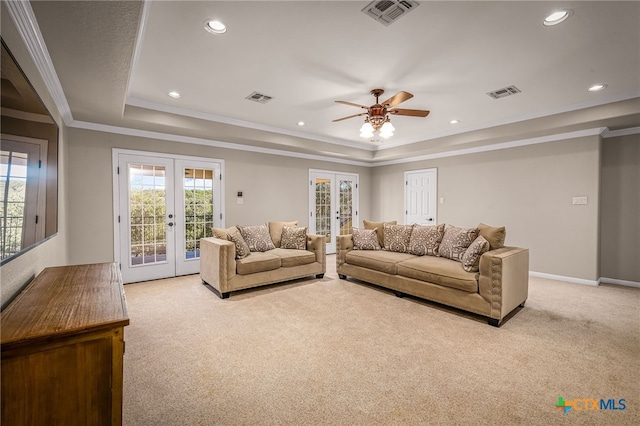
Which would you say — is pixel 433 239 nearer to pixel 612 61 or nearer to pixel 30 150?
pixel 612 61

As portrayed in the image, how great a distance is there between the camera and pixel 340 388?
1.99 m

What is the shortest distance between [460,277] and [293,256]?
235cm

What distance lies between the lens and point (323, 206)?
23.3 ft

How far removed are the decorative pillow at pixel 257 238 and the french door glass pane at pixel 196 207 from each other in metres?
0.91

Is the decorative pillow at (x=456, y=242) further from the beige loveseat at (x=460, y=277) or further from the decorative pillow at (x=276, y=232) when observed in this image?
the decorative pillow at (x=276, y=232)

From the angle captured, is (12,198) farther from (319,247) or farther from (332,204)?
(332,204)

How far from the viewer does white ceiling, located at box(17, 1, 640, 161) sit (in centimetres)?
208

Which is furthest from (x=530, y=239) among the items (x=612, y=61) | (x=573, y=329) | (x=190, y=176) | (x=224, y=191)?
(x=190, y=176)

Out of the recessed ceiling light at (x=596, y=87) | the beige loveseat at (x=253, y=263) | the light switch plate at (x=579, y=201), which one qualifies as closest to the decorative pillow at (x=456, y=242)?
the beige loveseat at (x=253, y=263)

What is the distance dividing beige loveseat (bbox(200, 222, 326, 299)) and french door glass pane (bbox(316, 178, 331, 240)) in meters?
2.12

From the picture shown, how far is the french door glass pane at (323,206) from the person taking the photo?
698 centimetres

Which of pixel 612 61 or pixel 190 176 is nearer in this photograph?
pixel 612 61

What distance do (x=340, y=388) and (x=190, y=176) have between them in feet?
14.1

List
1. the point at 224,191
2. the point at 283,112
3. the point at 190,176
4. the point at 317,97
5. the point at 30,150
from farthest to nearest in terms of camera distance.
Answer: the point at 224,191, the point at 190,176, the point at 283,112, the point at 317,97, the point at 30,150
